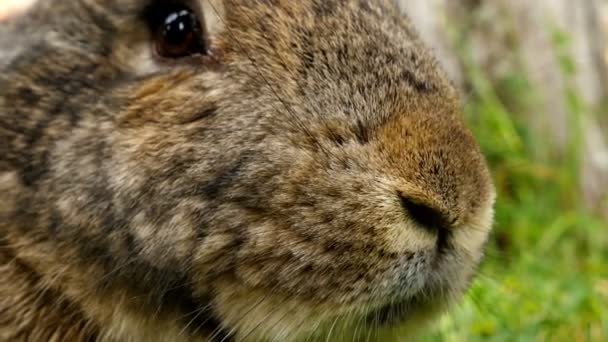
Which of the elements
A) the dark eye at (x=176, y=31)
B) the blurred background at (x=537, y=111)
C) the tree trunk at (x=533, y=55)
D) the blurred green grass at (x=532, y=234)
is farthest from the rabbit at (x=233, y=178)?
the tree trunk at (x=533, y=55)

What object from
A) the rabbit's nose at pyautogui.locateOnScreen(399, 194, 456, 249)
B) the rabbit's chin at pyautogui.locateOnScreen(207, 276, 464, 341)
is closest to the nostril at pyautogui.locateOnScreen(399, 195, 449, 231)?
the rabbit's nose at pyautogui.locateOnScreen(399, 194, 456, 249)

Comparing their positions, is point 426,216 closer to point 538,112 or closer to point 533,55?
point 538,112

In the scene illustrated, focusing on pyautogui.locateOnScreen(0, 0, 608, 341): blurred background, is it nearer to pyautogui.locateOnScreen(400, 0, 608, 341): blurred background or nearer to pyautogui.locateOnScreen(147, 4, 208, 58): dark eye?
pyautogui.locateOnScreen(400, 0, 608, 341): blurred background

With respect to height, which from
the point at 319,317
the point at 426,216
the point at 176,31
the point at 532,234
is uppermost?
the point at 176,31

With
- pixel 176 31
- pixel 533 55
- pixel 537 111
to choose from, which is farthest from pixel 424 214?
pixel 533 55

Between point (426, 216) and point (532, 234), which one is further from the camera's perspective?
point (532, 234)

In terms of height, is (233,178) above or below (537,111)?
above

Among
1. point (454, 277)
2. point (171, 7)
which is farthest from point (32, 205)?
point (454, 277)
